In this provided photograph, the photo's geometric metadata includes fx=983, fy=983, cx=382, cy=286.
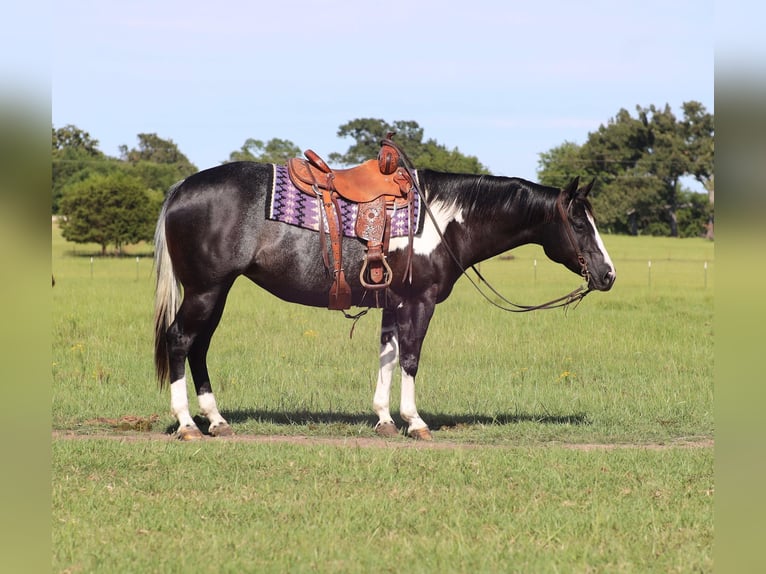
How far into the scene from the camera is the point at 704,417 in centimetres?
Result: 988

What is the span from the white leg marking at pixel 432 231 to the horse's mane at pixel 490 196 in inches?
2.2

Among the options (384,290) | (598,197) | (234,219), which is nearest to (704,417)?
(384,290)

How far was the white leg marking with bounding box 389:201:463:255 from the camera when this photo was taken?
8.90m

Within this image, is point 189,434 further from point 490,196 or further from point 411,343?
point 490,196

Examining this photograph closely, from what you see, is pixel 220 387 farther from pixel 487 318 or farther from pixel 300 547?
pixel 487 318

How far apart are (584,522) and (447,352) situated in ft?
28.0

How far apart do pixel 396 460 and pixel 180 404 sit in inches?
86.3

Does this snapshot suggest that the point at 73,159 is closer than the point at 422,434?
No

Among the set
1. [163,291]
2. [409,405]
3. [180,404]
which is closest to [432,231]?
[409,405]

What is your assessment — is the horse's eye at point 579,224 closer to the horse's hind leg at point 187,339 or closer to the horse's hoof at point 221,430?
the horse's hind leg at point 187,339

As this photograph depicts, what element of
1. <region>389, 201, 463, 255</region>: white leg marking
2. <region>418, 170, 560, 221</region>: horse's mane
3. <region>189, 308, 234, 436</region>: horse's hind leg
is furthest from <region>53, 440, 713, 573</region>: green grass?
<region>418, 170, 560, 221</region>: horse's mane

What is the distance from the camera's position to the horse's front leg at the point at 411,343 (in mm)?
8938

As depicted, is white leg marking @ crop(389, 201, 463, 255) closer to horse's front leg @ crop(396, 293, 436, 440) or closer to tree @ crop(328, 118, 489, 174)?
horse's front leg @ crop(396, 293, 436, 440)

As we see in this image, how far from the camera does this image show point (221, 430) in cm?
884
